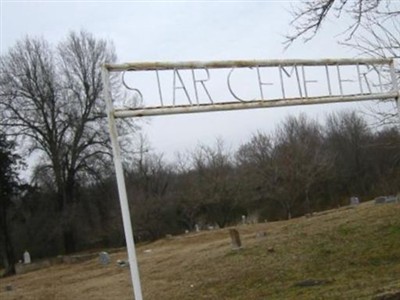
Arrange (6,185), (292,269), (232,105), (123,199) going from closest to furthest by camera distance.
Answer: (123,199) < (232,105) < (292,269) < (6,185)

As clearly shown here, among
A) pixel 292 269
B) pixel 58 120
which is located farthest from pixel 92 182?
pixel 292 269

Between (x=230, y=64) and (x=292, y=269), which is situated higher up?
(x=230, y=64)

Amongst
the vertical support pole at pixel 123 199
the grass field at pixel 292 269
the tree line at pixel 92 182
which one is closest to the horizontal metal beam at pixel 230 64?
the vertical support pole at pixel 123 199

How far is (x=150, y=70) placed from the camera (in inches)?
262

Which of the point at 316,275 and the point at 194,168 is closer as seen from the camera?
the point at 316,275

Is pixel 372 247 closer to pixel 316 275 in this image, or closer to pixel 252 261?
pixel 316 275

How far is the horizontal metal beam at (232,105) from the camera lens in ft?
21.2

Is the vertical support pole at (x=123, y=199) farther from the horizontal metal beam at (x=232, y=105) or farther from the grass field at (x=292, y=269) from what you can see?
the grass field at (x=292, y=269)

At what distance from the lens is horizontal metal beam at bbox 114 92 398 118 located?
6.45 m

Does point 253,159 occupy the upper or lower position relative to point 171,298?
upper

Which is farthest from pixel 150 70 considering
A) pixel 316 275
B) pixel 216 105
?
pixel 316 275

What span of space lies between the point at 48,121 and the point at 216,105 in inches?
1706

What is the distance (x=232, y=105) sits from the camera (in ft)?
23.0

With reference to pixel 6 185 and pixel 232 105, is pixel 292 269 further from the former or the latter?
pixel 6 185
